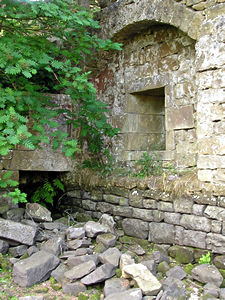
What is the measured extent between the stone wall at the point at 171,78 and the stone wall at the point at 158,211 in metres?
0.37

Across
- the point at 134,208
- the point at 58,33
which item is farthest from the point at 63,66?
the point at 134,208

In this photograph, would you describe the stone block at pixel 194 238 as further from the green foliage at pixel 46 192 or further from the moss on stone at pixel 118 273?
the green foliage at pixel 46 192

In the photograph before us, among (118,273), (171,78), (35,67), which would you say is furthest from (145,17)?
(118,273)

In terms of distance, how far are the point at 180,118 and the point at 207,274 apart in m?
2.24

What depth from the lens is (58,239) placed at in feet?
15.9

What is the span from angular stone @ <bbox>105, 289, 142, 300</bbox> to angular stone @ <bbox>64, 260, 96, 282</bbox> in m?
0.49

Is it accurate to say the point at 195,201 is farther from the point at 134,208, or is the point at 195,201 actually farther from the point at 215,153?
the point at 134,208

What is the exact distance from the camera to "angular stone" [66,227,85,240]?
4.95 metres

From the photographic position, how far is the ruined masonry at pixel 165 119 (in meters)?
4.51

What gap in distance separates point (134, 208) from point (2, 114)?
238 centimetres

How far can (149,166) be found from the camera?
556cm

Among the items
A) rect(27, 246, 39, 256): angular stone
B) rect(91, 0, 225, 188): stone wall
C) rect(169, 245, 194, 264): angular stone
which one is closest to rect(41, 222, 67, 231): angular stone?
rect(27, 246, 39, 256): angular stone

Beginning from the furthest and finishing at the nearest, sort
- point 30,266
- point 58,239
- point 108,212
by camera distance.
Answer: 1. point 108,212
2. point 58,239
3. point 30,266

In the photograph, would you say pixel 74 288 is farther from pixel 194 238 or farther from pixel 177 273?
pixel 194 238
